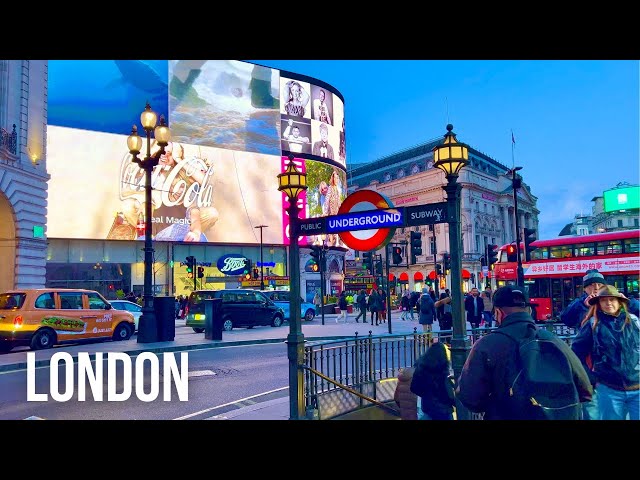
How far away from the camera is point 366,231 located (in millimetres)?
6465

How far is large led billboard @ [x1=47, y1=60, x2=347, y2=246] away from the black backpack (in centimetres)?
4842

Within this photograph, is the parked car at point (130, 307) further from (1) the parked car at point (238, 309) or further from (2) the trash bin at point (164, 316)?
(2) the trash bin at point (164, 316)

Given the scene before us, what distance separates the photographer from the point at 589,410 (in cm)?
452

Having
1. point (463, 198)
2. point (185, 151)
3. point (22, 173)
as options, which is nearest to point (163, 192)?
point (185, 151)

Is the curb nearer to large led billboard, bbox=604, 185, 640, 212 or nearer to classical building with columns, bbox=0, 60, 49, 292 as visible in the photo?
classical building with columns, bbox=0, 60, 49, 292

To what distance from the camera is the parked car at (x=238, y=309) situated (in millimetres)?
20078

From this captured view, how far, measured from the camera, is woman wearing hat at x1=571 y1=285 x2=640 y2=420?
4.35 metres

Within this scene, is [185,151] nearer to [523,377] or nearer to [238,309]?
[238,309]

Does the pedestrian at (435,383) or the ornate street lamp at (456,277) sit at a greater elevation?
the ornate street lamp at (456,277)

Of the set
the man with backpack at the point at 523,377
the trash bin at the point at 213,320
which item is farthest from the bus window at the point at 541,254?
the man with backpack at the point at 523,377

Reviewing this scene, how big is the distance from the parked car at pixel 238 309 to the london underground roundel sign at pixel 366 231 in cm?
1437

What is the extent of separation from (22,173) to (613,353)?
21844mm
